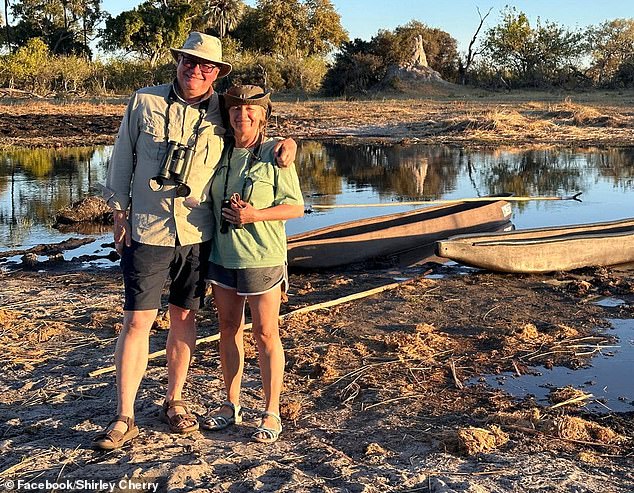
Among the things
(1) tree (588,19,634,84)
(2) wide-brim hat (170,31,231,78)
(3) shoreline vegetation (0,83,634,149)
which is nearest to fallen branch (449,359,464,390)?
(2) wide-brim hat (170,31,231,78)

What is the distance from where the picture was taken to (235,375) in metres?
4.08

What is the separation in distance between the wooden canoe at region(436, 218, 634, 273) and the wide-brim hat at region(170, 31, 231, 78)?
14.0 ft

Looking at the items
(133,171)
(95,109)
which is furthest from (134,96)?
(95,109)

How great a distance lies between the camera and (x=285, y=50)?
188 ft

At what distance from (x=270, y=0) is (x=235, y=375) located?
187 ft

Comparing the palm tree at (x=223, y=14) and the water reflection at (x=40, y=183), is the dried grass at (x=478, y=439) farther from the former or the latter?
the palm tree at (x=223, y=14)

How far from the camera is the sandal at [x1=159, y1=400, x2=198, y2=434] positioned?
12.8 ft

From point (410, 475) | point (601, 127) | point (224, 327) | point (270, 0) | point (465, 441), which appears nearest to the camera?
point (410, 475)

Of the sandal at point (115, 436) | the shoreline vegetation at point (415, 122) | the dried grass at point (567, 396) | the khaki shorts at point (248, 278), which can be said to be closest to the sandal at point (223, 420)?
the sandal at point (115, 436)

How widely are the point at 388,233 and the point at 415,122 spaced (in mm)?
21989

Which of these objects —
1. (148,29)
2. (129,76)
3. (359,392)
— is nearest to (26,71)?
(129,76)

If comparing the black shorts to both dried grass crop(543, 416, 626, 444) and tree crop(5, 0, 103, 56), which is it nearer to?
dried grass crop(543, 416, 626, 444)

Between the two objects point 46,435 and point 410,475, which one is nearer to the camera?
point 410,475

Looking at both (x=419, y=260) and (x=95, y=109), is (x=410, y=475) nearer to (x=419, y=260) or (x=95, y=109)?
(x=419, y=260)
